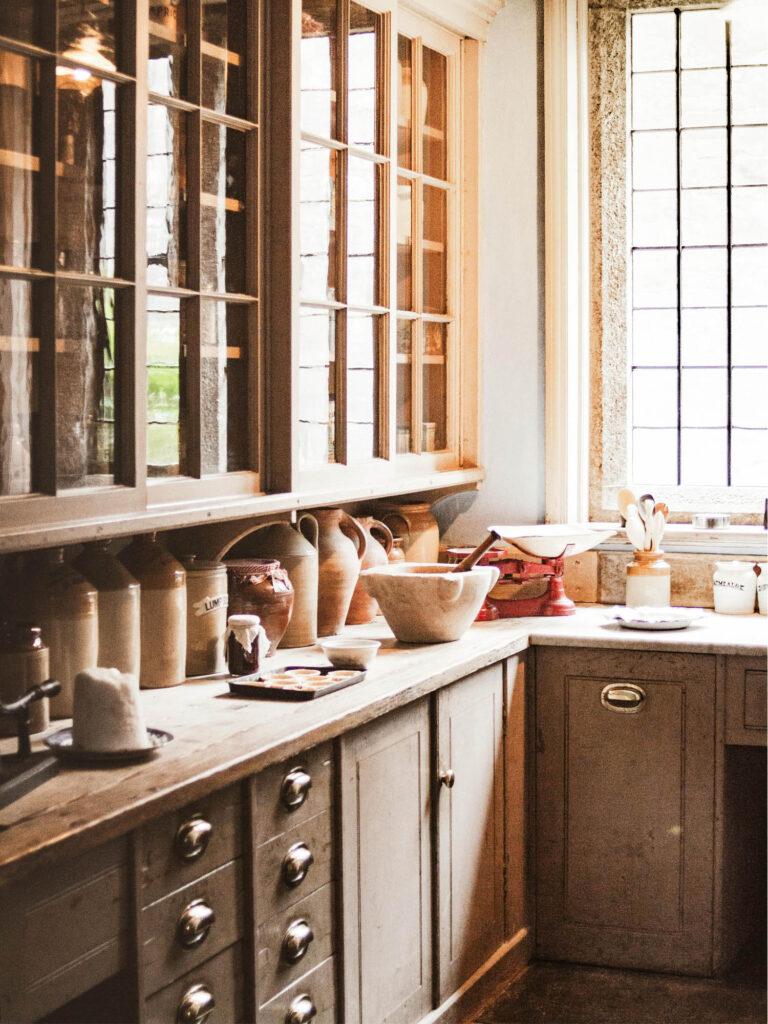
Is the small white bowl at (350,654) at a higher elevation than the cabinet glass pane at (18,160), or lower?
lower

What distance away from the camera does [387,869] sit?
2.89 meters

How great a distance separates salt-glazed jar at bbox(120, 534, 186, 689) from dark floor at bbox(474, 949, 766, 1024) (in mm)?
1303

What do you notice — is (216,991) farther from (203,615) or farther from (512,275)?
(512,275)

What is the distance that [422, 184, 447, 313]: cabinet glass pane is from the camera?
4004mm

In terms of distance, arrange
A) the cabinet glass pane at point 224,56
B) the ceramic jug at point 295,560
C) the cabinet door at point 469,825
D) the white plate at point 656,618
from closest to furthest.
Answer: the cabinet glass pane at point 224,56, the cabinet door at point 469,825, the ceramic jug at point 295,560, the white plate at point 656,618

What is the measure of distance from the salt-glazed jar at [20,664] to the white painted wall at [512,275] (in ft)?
7.16

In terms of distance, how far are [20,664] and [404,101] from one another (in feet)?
7.13

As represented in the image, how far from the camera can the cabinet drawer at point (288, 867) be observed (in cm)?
242

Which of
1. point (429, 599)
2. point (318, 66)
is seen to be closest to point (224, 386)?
point (429, 599)

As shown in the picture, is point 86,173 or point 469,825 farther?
point 469,825

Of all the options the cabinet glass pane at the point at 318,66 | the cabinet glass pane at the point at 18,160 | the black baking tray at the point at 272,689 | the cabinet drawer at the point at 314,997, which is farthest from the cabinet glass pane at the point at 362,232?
the cabinet drawer at the point at 314,997

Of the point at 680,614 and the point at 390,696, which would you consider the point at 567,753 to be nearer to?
the point at 680,614

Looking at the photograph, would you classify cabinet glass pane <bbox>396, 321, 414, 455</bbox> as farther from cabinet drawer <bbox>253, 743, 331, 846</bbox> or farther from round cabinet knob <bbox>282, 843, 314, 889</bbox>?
round cabinet knob <bbox>282, 843, 314, 889</bbox>

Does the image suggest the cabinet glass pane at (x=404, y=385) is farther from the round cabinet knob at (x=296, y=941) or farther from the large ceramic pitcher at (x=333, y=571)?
the round cabinet knob at (x=296, y=941)
